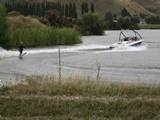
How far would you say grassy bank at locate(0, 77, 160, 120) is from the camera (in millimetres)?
14166

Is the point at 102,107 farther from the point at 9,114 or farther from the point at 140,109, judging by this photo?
the point at 9,114

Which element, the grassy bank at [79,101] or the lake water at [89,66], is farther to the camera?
the lake water at [89,66]

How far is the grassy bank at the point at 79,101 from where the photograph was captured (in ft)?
46.5

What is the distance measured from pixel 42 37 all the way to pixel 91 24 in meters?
69.6

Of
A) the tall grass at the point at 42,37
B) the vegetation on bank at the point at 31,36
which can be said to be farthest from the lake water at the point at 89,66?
the tall grass at the point at 42,37

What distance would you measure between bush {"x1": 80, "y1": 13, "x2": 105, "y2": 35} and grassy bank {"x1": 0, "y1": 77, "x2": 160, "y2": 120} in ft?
433

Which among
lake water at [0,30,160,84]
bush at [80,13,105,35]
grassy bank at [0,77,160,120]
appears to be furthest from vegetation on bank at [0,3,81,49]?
grassy bank at [0,77,160,120]

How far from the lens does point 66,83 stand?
19.0m

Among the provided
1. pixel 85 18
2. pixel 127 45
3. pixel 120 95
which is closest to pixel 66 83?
pixel 120 95

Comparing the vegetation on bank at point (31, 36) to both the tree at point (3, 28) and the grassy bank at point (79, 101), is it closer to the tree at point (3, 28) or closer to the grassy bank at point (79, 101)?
A: the tree at point (3, 28)

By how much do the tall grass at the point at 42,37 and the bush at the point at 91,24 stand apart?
178 feet

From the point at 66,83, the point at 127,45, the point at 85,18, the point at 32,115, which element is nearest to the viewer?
the point at 32,115

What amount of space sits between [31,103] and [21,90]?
2.46m

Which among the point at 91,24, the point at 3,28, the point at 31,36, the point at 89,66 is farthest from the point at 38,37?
the point at 91,24
